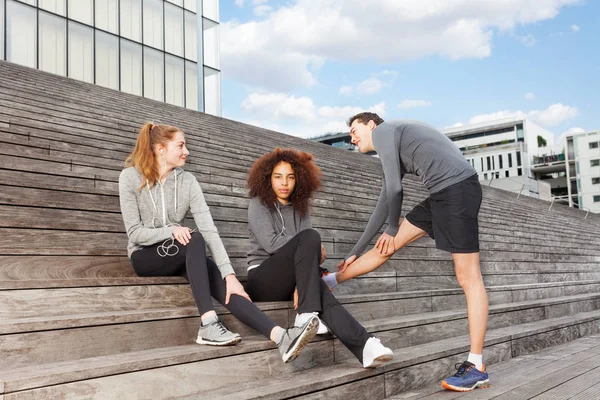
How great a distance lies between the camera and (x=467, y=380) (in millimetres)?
3105

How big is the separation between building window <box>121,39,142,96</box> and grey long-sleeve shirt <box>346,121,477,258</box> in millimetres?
19436

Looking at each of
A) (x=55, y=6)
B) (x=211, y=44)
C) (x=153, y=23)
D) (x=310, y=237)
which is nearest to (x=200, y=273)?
(x=310, y=237)

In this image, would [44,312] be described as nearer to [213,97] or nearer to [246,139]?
[246,139]

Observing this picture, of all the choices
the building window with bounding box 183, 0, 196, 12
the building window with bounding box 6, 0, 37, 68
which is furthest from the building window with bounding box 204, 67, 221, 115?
the building window with bounding box 6, 0, 37, 68

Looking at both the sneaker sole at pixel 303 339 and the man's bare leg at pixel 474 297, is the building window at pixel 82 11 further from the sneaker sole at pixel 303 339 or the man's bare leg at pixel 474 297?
the sneaker sole at pixel 303 339

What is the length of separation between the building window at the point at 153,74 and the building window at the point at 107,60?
1.28m

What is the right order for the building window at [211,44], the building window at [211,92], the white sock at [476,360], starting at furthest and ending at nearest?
1. the building window at [211,44]
2. the building window at [211,92]
3. the white sock at [476,360]

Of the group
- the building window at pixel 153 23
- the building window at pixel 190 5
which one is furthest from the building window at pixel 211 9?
the building window at pixel 153 23

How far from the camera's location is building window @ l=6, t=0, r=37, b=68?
1812 cm

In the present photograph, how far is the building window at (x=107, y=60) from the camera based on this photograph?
67.5 feet

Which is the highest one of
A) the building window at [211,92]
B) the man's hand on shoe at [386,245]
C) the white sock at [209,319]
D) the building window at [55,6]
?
the building window at [55,6]

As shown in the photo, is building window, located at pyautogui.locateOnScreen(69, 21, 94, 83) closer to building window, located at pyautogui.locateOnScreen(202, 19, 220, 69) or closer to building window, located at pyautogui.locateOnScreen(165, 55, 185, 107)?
building window, located at pyautogui.locateOnScreen(165, 55, 185, 107)

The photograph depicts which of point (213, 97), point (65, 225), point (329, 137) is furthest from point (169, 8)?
point (329, 137)

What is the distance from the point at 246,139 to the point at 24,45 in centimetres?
1250
